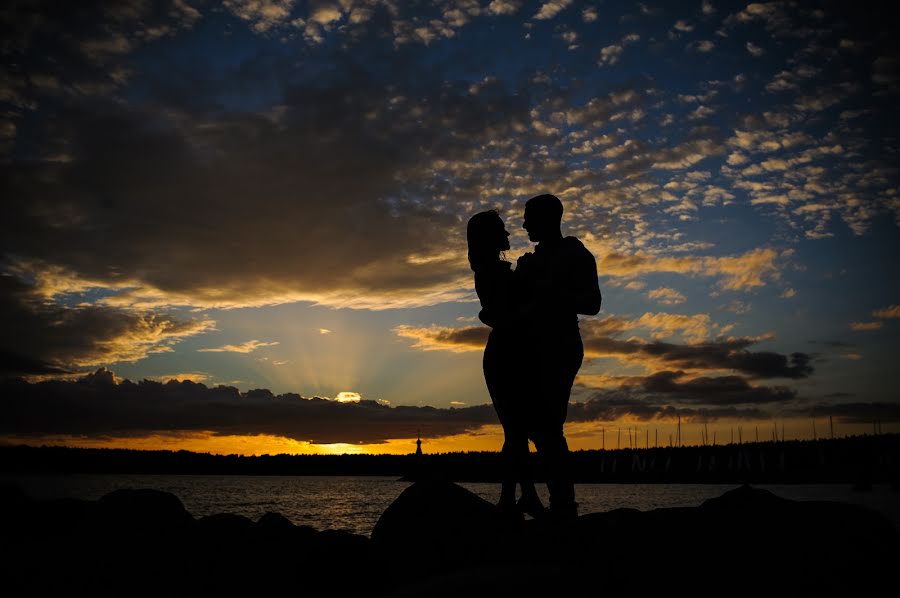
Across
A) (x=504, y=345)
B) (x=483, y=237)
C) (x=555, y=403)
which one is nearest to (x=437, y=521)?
(x=555, y=403)

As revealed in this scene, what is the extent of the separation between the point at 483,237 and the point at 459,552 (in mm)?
2837

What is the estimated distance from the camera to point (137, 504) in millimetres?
8898

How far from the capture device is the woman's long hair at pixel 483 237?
20.5ft

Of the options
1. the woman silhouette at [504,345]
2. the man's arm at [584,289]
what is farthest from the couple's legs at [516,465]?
the man's arm at [584,289]

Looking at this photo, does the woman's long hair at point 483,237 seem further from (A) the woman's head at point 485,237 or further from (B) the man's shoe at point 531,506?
(B) the man's shoe at point 531,506

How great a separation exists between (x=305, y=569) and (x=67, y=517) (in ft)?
24.0

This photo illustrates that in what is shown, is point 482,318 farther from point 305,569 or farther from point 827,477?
point 827,477

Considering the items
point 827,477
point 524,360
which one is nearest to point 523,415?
point 524,360

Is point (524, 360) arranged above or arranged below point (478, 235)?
below

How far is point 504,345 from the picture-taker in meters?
6.34

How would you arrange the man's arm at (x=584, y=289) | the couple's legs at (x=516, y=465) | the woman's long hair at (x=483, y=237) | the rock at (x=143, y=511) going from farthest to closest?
the rock at (x=143, y=511)
the couple's legs at (x=516, y=465)
the woman's long hair at (x=483, y=237)
the man's arm at (x=584, y=289)

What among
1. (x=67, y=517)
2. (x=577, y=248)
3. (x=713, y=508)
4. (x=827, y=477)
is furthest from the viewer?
(x=827, y=477)

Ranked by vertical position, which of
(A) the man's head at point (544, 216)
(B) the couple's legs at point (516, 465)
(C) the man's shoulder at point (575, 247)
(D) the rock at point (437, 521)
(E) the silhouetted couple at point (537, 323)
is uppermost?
(A) the man's head at point (544, 216)

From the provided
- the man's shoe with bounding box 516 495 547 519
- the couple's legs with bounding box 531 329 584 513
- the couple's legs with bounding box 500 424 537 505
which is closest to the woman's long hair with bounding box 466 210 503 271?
the couple's legs with bounding box 531 329 584 513
